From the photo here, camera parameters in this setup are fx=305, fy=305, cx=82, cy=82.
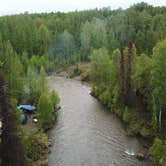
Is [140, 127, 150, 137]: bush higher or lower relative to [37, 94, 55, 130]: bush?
lower

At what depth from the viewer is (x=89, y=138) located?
44.1 m

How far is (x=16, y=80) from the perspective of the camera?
5150 centimetres

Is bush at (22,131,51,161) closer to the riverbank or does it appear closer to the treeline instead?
the riverbank

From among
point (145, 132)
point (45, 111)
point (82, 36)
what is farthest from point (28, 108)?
point (82, 36)

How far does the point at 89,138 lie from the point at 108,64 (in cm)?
1896

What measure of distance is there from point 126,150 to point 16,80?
22.2 m

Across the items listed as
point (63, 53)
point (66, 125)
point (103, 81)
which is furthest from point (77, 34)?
point (66, 125)

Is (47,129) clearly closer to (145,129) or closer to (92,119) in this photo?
(92,119)

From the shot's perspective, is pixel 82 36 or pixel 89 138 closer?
pixel 89 138

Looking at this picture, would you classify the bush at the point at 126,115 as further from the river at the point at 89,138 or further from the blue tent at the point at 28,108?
the blue tent at the point at 28,108

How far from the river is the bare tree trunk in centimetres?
1068

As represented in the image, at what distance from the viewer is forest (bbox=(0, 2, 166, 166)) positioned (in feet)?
140

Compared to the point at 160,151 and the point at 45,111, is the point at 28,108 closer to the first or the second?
the point at 45,111

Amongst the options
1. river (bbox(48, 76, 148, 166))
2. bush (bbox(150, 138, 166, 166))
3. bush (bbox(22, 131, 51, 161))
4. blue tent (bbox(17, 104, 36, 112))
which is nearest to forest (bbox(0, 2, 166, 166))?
bush (bbox(150, 138, 166, 166))
